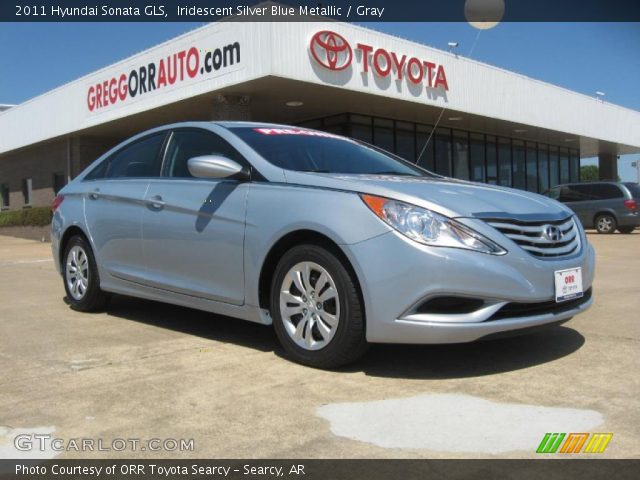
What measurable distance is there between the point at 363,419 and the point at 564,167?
1168 inches

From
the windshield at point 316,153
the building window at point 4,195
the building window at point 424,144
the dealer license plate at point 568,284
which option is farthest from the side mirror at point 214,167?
the building window at point 4,195

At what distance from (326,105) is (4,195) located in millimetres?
20146

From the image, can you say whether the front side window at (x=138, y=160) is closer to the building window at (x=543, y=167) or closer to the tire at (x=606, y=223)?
the tire at (x=606, y=223)

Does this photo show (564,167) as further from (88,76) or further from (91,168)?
(91,168)

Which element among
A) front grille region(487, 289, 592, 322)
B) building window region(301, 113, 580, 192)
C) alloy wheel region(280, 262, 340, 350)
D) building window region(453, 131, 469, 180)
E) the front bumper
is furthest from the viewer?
building window region(453, 131, 469, 180)

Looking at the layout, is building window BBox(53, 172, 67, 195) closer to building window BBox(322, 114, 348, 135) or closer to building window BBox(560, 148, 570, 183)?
building window BBox(322, 114, 348, 135)

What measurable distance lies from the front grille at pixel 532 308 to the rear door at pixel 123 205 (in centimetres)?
276

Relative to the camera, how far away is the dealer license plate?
11.8 feet

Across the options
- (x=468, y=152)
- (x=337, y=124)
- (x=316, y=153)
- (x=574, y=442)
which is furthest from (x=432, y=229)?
(x=468, y=152)

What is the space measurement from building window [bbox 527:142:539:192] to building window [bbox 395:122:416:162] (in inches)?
338

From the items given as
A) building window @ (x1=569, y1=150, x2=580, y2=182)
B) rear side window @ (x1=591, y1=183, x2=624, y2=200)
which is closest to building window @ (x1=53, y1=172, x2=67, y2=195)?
rear side window @ (x1=591, y1=183, x2=624, y2=200)

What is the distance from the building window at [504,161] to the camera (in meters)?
25.0

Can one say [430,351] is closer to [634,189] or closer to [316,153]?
[316,153]

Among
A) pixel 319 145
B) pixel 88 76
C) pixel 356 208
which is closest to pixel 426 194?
pixel 356 208
